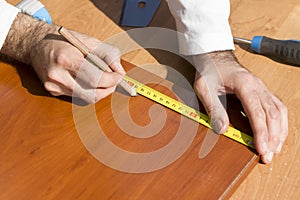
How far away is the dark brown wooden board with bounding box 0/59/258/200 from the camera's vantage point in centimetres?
116

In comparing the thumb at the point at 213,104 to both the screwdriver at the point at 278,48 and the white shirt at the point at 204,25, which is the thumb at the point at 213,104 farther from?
the screwdriver at the point at 278,48

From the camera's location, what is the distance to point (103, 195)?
1153mm

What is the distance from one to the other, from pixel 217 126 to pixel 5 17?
70cm

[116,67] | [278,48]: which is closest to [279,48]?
[278,48]

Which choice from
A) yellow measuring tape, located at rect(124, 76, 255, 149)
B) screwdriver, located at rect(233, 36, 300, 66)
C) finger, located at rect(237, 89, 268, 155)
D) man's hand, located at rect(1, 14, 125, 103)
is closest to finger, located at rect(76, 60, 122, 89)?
man's hand, located at rect(1, 14, 125, 103)

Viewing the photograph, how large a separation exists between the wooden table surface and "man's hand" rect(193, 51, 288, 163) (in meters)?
0.06

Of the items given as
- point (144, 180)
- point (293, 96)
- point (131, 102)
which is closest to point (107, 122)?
point (131, 102)

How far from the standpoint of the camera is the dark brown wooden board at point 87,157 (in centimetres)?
116

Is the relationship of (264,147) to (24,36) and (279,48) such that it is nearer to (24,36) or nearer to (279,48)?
(279,48)

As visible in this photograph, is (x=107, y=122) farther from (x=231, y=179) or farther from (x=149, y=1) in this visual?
(x=149, y=1)

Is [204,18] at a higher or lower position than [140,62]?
higher

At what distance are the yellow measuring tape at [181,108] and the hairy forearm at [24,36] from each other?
11.2 inches

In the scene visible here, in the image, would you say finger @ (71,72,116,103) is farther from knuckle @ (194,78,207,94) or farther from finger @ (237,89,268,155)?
finger @ (237,89,268,155)

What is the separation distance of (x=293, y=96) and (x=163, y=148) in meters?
0.47
